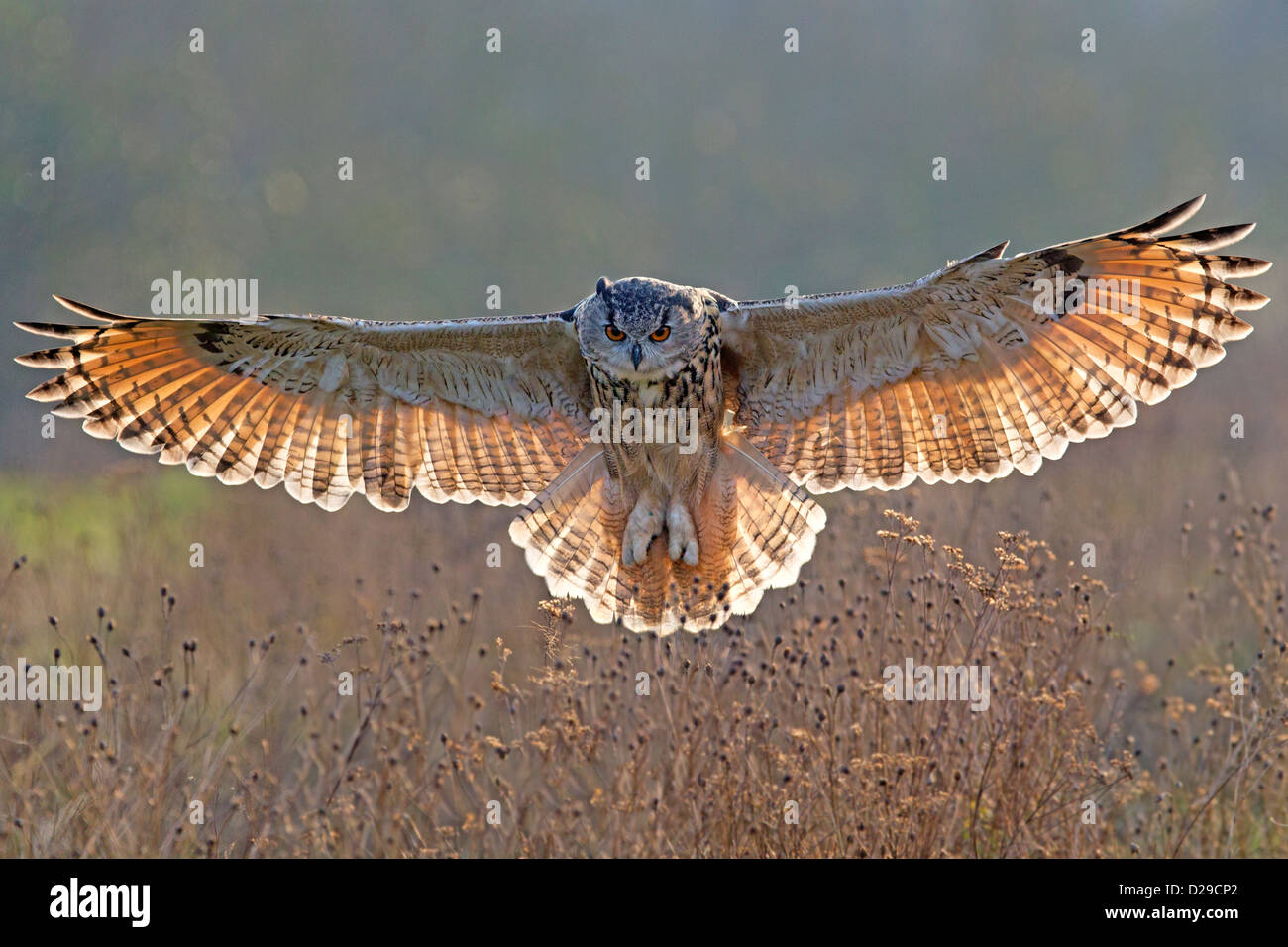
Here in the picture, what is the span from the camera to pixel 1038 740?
4.79 metres

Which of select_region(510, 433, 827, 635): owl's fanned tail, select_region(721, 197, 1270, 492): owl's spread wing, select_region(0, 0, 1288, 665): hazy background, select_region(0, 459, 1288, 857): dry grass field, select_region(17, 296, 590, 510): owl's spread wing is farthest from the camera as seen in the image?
select_region(0, 0, 1288, 665): hazy background

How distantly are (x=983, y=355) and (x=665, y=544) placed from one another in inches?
62.9

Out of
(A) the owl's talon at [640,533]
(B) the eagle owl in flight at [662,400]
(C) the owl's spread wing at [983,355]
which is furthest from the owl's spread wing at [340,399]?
(C) the owl's spread wing at [983,355]

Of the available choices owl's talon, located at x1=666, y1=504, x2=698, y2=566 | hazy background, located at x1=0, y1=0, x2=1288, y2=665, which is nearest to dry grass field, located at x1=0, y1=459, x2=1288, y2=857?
owl's talon, located at x1=666, y1=504, x2=698, y2=566

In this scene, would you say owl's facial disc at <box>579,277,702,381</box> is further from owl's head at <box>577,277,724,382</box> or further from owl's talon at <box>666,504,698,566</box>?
owl's talon at <box>666,504,698,566</box>

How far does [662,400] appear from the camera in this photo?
575 centimetres

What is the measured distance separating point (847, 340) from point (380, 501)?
2216 mm

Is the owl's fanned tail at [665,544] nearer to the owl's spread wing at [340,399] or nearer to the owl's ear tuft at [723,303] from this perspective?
the owl's spread wing at [340,399]

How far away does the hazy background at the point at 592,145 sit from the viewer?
18.8 meters

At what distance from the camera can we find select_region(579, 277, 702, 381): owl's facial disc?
554cm

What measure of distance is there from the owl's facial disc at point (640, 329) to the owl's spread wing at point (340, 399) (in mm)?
293

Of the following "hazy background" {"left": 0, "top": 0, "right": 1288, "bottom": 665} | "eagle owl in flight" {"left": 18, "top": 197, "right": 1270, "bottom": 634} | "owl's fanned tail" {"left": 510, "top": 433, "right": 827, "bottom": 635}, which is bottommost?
"owl's fanned tail" {"left": 510, "top": 433, "right": 827, "bottom": 635}

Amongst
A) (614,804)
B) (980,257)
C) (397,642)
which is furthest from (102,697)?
(980,257)

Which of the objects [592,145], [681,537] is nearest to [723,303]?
[681,537]
